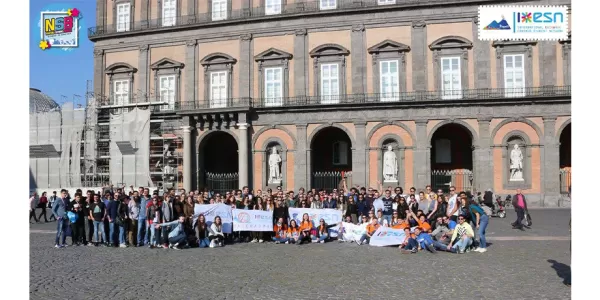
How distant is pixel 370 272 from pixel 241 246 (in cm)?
599

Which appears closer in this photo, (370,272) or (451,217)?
(370,272)

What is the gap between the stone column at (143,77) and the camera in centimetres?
3666

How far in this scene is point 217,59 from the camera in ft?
116

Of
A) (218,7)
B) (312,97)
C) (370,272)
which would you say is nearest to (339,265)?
(370,272)

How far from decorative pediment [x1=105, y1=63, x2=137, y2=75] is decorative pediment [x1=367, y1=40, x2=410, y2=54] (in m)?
16.9

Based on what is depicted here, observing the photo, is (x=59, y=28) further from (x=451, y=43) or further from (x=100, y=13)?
(x=100, y=13)

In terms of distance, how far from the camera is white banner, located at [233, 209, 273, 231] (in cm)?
1775

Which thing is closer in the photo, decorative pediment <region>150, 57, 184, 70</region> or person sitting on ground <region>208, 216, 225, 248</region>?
person sitting on ground <region>208, 216, 225, 248</region>

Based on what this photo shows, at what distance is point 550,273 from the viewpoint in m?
11.3

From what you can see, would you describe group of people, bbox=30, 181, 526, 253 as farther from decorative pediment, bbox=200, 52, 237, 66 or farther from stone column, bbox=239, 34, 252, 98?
decorative pediment, bbox=200, 52, 237, 66

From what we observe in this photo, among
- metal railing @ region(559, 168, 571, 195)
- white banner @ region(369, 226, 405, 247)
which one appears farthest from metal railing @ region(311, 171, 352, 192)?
white banner @ region(369, 226, 405, 247)

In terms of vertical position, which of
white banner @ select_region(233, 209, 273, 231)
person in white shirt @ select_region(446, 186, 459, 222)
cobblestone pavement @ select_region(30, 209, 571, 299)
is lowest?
cobblestone pavement @ select_region(30, 209, 571, 299)

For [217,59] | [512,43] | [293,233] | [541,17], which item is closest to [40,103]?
[217,59]

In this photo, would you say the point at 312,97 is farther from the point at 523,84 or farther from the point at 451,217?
the point at 451,217
